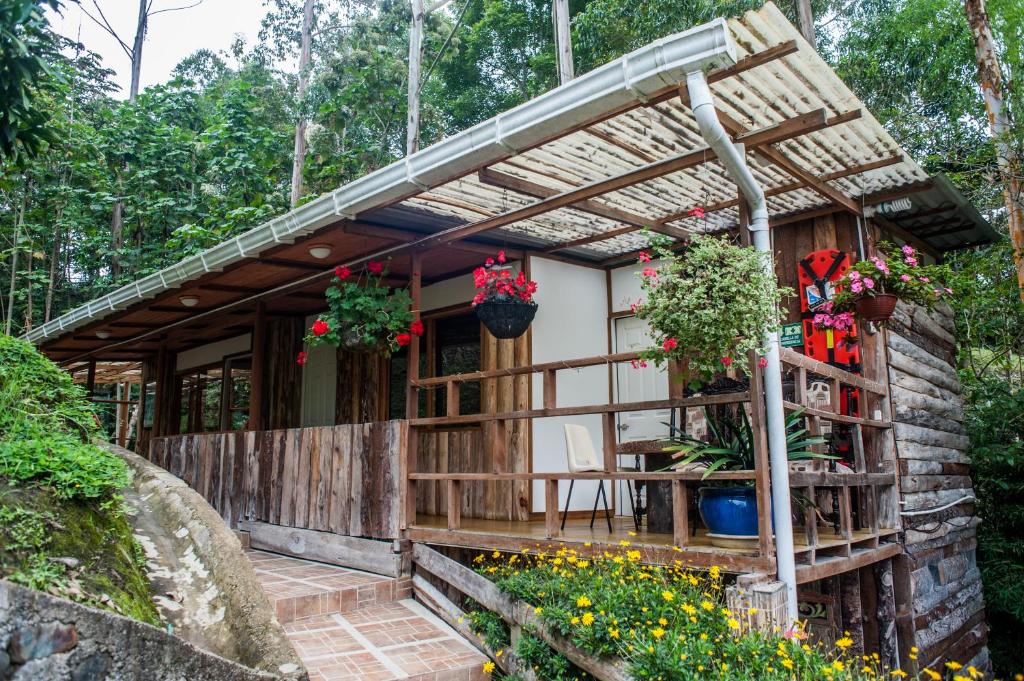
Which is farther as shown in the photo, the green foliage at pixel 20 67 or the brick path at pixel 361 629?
the brick path at pixel 361 629

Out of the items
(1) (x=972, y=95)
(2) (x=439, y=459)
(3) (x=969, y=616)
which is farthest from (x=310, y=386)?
(1) (x=972, y=95)

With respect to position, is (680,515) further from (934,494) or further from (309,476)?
(309,476)

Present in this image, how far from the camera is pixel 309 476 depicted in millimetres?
6230

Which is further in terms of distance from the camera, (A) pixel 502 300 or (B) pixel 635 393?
(B) pixel 635 393

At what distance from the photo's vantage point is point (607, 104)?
3510 mm

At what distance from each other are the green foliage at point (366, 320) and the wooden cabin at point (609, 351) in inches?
11.1

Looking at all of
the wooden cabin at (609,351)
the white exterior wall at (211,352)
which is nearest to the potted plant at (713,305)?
the wooden cabin at (609,351)

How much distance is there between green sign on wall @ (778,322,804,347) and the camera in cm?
578

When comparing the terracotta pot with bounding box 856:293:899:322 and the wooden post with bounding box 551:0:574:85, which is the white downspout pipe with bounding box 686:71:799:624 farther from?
the wooden post with bounding box 551:0:574:85

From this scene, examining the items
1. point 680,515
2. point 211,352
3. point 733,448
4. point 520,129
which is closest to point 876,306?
point 733,448

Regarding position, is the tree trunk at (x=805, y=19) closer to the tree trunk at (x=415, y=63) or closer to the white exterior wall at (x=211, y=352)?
the tree trunk at (x=415, y=63)

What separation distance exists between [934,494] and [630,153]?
3.97 meters

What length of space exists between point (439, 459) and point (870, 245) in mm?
4066

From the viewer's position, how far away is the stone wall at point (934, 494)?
18.2ft
